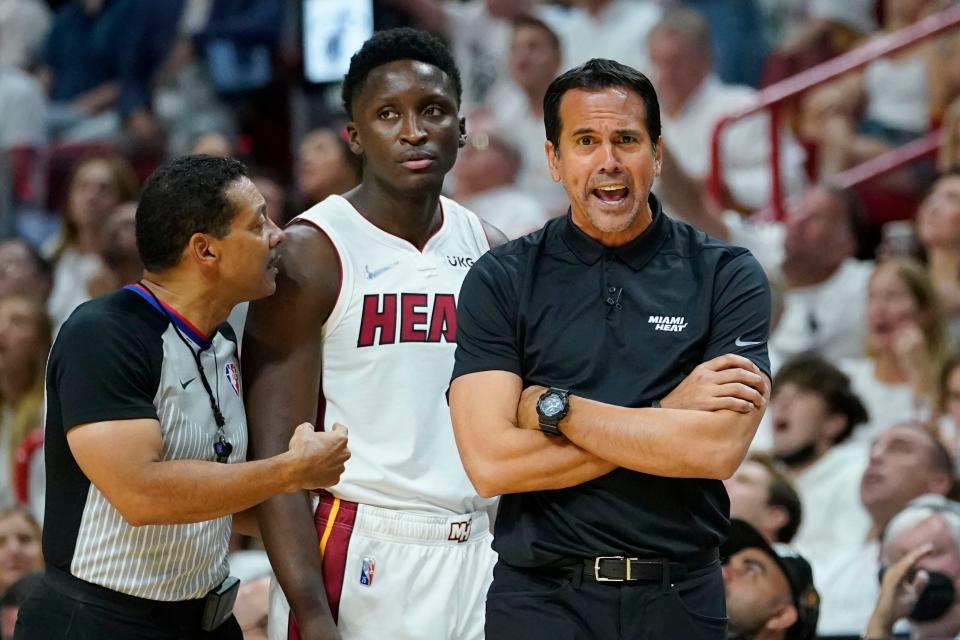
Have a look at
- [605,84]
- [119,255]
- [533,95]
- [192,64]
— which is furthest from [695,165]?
[605,84]

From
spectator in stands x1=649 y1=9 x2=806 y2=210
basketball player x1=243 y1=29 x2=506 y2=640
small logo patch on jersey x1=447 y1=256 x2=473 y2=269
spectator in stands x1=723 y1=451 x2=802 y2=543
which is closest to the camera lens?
basketball player x1=243 y1=29 x2=506 y2=640

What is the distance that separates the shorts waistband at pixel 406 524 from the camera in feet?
13.3

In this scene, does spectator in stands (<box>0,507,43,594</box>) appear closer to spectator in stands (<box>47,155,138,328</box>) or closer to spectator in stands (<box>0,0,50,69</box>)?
spectator in stands (<box>47,155,138,328</box>)

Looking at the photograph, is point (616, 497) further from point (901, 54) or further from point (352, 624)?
point (901, 54)

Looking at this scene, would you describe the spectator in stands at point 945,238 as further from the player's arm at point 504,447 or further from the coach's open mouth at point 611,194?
the player's arm at point 504,447

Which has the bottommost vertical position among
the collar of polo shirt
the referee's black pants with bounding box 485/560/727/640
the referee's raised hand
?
the referee's black pants with bounding box 485/560/727/640

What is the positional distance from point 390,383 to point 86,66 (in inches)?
341

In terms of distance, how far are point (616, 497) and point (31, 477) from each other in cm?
505

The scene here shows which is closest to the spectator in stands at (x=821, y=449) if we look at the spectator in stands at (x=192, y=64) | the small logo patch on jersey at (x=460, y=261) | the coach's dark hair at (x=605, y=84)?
the small logo patch on jersey at (x=460, y=261)

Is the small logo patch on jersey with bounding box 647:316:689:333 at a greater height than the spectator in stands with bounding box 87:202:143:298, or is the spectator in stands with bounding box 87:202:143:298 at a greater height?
the spectator in stands with bounding box 87:202:143:298

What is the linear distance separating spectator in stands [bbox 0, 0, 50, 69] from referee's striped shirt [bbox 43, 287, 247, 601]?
9087 millimetres

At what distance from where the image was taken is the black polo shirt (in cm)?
345

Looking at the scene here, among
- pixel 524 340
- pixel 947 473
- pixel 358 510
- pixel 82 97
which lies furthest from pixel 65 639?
pixel 82 97

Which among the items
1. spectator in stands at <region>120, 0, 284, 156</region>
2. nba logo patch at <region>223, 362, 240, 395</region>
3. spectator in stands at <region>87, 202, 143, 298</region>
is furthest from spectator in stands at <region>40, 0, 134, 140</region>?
nba logo patch at <region>223, 362, 240, 395</region>
